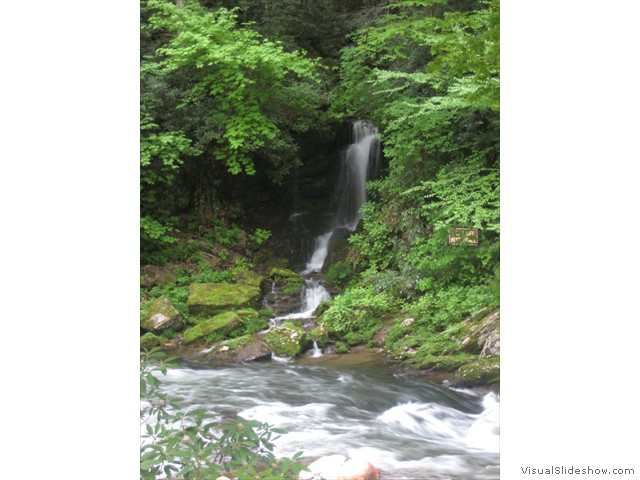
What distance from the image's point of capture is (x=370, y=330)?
4.45 metres

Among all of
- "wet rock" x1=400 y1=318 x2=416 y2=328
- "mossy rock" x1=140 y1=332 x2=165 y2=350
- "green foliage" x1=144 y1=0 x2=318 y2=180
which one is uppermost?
"green foliage" x1=144 y1=0 x2=318 y2=180

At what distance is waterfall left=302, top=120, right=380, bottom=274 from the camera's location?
18.7 feet

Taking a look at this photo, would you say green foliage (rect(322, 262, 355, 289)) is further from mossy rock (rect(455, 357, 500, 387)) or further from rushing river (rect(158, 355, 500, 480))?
mossy rock (rect(455, 357, 500, 387))

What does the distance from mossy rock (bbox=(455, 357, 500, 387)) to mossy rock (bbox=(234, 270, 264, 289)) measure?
9.09ft

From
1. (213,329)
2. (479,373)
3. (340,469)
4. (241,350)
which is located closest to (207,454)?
(340,469)

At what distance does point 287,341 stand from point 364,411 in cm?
116

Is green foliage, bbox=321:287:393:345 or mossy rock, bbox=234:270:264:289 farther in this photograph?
mossy rock, bbox=234:270:264:289

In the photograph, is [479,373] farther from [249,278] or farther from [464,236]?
[249,278]

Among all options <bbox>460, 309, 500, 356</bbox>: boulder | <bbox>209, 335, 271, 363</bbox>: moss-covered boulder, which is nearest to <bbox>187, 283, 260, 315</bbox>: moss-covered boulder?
<bbox>209, 335, 271, 363</bbox>: moss-covered boulder

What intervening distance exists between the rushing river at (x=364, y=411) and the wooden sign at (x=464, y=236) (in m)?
1.21

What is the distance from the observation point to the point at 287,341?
14.0ft

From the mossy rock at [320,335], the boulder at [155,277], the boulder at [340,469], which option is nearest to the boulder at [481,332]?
the mossy rock at [320,335]

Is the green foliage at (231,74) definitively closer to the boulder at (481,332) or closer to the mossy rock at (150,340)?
the mossy rock at (150,340)
